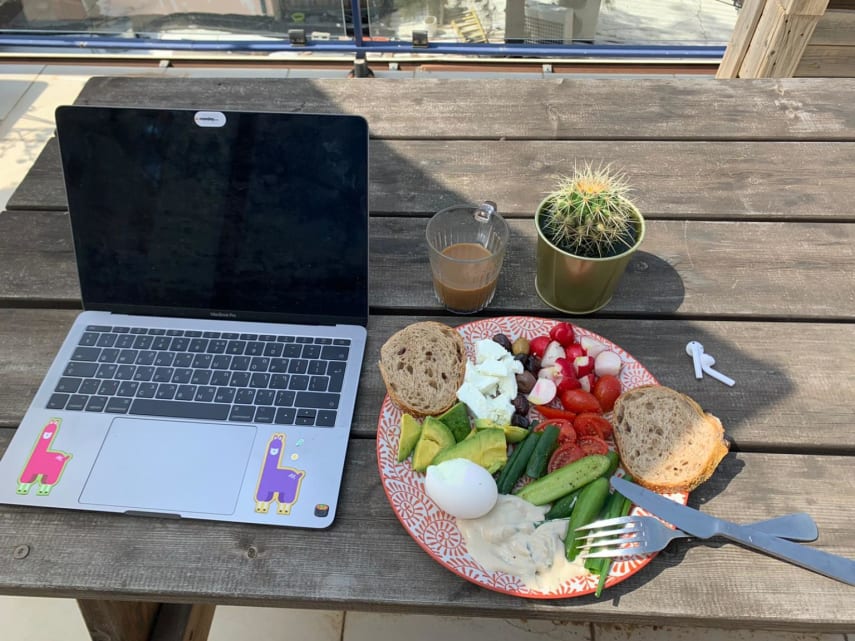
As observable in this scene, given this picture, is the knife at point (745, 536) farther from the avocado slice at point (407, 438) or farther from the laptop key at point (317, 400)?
the laptop key at point (317, 400)

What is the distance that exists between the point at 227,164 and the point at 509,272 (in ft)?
1.58

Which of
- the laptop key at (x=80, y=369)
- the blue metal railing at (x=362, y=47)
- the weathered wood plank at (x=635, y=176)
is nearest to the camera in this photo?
the laptop key at (x=80, y=369)

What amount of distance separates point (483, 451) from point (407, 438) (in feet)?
0.33

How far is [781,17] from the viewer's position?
1737 millimetres

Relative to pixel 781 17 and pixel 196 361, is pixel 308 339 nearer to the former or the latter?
pixel 196 361

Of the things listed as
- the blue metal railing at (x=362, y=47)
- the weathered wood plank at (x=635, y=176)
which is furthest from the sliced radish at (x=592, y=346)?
the blue metal railing at (x=362, y=47)

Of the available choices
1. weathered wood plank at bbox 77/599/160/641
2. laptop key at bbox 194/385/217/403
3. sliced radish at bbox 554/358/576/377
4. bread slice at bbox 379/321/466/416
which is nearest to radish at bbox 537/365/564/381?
sliced radish at bbox 554/358/576/377

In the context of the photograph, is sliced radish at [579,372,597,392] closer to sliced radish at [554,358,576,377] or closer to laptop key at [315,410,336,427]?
sliced radish at [554,358,576,377]

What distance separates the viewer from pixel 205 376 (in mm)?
928

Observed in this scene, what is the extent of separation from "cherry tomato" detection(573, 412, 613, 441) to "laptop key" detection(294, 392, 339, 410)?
335mm

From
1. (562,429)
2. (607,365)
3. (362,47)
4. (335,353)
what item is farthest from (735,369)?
(362,47)

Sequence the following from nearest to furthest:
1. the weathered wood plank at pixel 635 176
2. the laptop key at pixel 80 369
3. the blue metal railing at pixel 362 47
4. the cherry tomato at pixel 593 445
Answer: the cherry tomato at pixel 593 445 → the laptop key at pixel 80 369 → the weathered wood plank at pixel 635 176 → the blue metal railing at pixel 362 47

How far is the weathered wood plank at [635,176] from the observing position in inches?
46.3

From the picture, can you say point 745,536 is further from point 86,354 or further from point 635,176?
point 86,354
